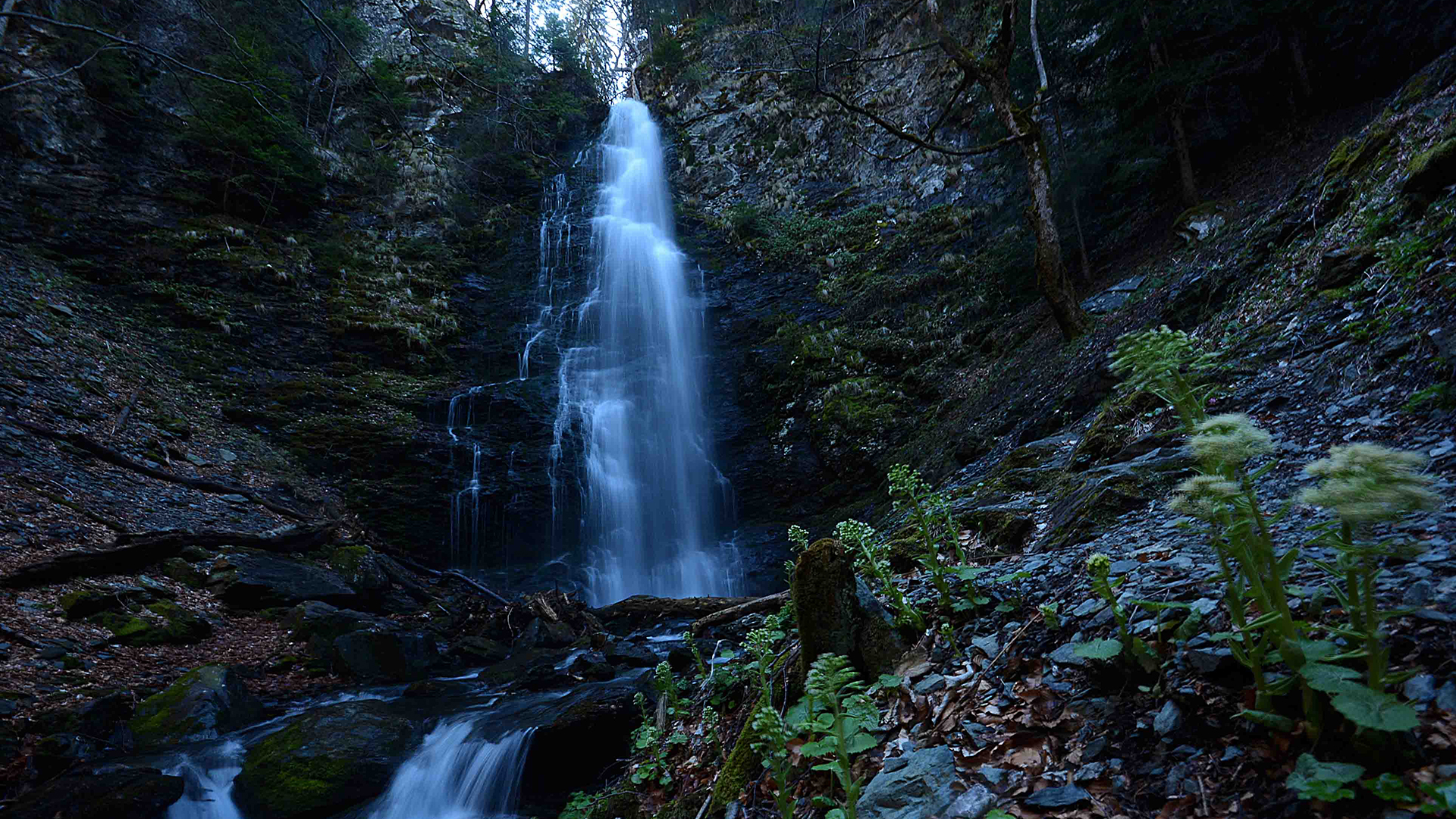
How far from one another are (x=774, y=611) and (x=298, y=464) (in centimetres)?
1099

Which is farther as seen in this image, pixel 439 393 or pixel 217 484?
pixel 439 393

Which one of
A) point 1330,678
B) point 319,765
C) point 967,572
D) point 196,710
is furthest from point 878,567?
point 196,710

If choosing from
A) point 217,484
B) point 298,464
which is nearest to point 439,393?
point 298,464

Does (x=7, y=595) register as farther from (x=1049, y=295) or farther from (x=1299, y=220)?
(x=1299, y=220)

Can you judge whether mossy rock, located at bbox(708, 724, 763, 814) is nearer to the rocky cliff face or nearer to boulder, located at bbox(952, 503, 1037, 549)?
boulder, located at bbox(952, 503, 1037, 549)

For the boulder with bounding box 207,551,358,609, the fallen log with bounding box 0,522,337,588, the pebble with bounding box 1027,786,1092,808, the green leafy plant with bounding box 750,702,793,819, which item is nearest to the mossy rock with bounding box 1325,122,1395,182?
the pebble with bounding box 1027,786,1092,808

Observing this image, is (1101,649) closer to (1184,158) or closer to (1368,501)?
(1368,501)

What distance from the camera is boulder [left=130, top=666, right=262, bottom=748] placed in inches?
224

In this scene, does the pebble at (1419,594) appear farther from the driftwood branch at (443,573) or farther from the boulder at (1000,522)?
the driftwood branch at (443,573)

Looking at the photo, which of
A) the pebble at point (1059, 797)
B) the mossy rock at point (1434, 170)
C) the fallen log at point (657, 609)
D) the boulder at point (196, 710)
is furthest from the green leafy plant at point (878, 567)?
the boulder at point (196, 710)

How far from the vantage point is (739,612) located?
701 centimetres

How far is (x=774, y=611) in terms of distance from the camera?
257 inches

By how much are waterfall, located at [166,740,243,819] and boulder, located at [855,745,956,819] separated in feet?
18.6

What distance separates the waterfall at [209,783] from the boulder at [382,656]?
2.07 metres
